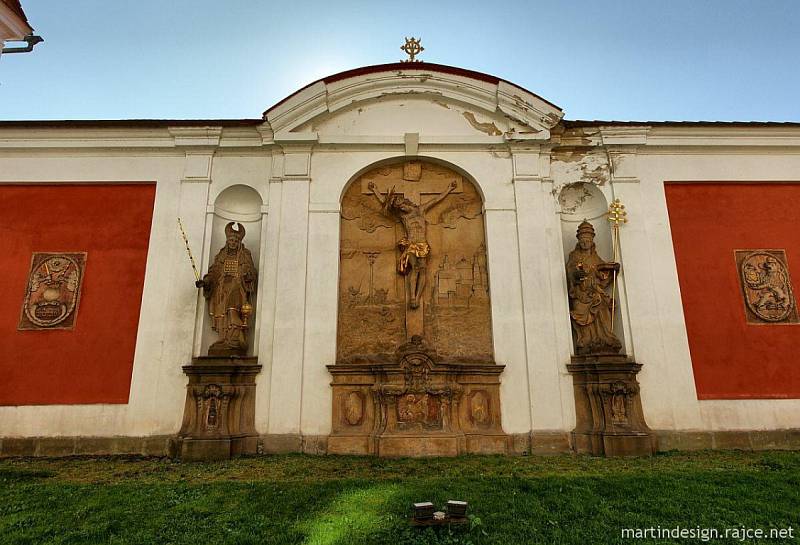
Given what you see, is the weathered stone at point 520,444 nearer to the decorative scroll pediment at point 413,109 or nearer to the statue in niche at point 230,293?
the statue in niche at point 230,293

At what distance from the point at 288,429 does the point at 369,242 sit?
3.43m

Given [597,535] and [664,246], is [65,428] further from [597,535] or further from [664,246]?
[664,246]

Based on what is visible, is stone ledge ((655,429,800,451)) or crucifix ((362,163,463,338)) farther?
crucifix ((362,163,463,338))

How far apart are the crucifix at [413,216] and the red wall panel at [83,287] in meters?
4.24

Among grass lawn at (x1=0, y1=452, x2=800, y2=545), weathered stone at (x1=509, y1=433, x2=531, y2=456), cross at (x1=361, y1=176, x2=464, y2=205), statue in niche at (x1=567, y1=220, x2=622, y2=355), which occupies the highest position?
cross at (x1=361, y1=176, x2=464, y2=205)

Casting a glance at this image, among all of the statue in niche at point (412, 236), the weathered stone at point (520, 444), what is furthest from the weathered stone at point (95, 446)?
the weathered stone at point (520, 444)

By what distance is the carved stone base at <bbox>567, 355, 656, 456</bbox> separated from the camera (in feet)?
24.5

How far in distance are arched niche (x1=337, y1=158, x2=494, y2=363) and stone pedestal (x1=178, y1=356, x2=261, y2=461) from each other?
1555 mm

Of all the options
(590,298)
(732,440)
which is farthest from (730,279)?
(732,440)

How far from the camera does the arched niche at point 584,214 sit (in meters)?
9.21

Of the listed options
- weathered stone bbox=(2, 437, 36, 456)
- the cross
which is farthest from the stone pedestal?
the cross

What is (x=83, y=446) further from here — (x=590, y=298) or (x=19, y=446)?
(x=590, y=298)

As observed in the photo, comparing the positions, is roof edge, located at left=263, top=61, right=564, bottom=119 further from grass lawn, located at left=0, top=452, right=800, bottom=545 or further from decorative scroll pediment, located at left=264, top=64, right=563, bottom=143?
grass lawn, located at left=0, top=452, right=800, bottom=545

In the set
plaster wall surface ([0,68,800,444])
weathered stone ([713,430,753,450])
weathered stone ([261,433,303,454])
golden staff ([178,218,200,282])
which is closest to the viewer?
weathered stone ([261,433,303,454])
